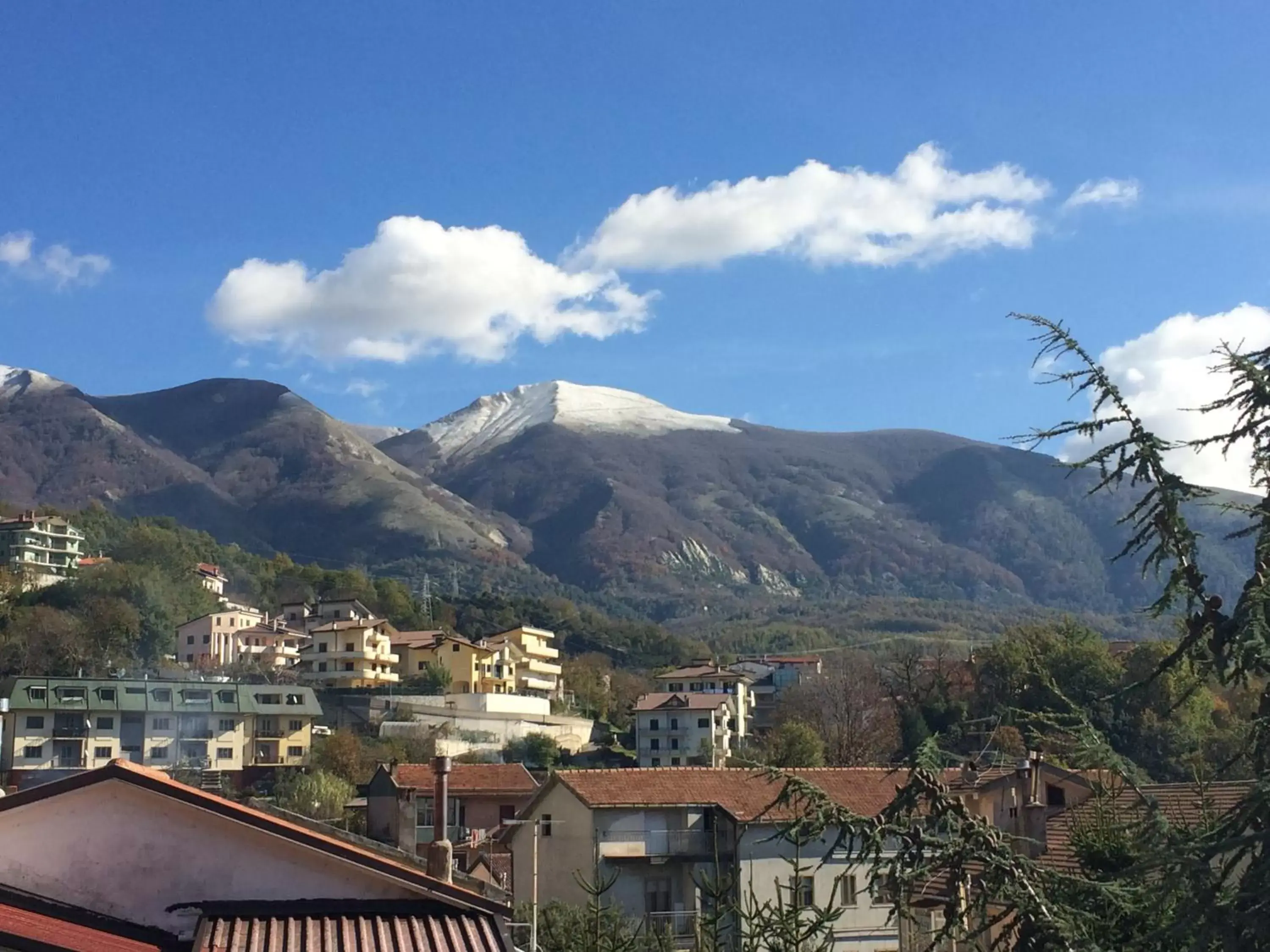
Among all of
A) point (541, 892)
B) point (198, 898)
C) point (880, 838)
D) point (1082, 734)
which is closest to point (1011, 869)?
point (880, 838)

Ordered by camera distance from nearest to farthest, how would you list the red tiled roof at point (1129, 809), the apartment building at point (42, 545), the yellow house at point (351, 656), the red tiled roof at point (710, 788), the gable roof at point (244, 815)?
1. the red tiled roof at point (1129, 809)
2. the gable roof at point (244, 815)
3. the red tiled roof at point (710, 788)
4. the yellow house at point (351, 656)
5. the apartment building at point (42, 545)

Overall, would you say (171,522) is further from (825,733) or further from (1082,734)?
(1082,734)

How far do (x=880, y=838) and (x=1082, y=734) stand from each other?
56.2 inches

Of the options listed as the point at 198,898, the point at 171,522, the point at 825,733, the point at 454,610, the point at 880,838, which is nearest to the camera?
the point at 880,838

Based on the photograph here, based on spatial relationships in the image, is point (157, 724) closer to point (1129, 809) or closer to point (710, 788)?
point (710, 788)

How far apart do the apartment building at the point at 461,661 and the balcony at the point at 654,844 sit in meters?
66.3

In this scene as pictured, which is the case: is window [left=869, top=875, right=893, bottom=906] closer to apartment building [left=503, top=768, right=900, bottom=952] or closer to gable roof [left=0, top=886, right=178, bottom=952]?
gable roof [left=0, top=886, right=178, bottom=952]

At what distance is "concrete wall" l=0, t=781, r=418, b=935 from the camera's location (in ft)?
30.8

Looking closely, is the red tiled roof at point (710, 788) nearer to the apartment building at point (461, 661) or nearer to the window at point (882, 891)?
the window at point (882, 891)

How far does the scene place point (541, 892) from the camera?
96.2ft

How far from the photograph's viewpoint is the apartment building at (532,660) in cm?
10400

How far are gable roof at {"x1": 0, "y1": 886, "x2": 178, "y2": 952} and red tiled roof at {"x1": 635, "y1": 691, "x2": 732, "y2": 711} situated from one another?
256 ft

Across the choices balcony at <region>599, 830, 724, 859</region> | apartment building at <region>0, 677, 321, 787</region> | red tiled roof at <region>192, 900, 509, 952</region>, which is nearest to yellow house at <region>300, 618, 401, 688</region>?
apartment building at <region>0, 677, 321, 787</region>

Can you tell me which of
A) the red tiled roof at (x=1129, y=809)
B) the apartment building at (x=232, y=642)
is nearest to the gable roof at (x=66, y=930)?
the red tiled roof at (x=1129, y=809)
